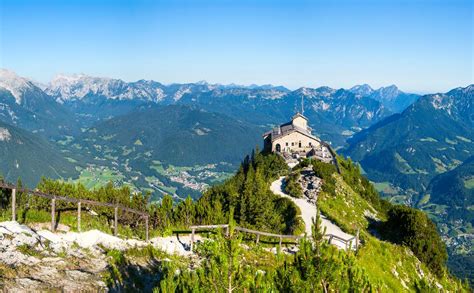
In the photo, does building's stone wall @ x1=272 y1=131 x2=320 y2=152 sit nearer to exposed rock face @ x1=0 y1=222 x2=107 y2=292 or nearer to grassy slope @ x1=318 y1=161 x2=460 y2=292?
grassy slope @ x1=318 y1=161 x2=460 y2=292

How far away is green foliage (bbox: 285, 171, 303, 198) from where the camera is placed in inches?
2164

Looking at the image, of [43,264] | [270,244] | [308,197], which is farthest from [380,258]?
[43,264]

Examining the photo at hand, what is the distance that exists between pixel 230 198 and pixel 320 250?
30.6 metres

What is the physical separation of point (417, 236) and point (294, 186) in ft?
53.6

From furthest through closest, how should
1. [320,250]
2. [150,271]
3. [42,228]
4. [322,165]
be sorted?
1. [322,165]
2. [42,228]
3. [150,271]
4. [320,250]

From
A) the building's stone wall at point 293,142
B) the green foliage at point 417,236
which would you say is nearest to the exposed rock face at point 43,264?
the green foliage at point 417,236

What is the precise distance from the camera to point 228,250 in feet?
45.3

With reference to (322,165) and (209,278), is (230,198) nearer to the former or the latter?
(322,165)

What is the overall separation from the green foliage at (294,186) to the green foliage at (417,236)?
36.7ft

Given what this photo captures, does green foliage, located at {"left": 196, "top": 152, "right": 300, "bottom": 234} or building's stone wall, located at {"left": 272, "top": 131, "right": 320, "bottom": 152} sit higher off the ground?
building's stone wall, located at {"left": 272, "top": 131, "right": 320, "bottom": 152}

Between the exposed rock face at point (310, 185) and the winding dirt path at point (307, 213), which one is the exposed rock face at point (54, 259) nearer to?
the winding dirt path at point (307, 213)

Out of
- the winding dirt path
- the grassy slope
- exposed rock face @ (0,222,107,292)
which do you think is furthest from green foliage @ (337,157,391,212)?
exposed rock face @ (0,222,107,292)

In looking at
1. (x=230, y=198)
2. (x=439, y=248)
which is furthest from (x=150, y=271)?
(x=439, y=248)

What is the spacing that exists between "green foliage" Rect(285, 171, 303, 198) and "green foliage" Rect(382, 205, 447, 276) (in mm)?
11191
